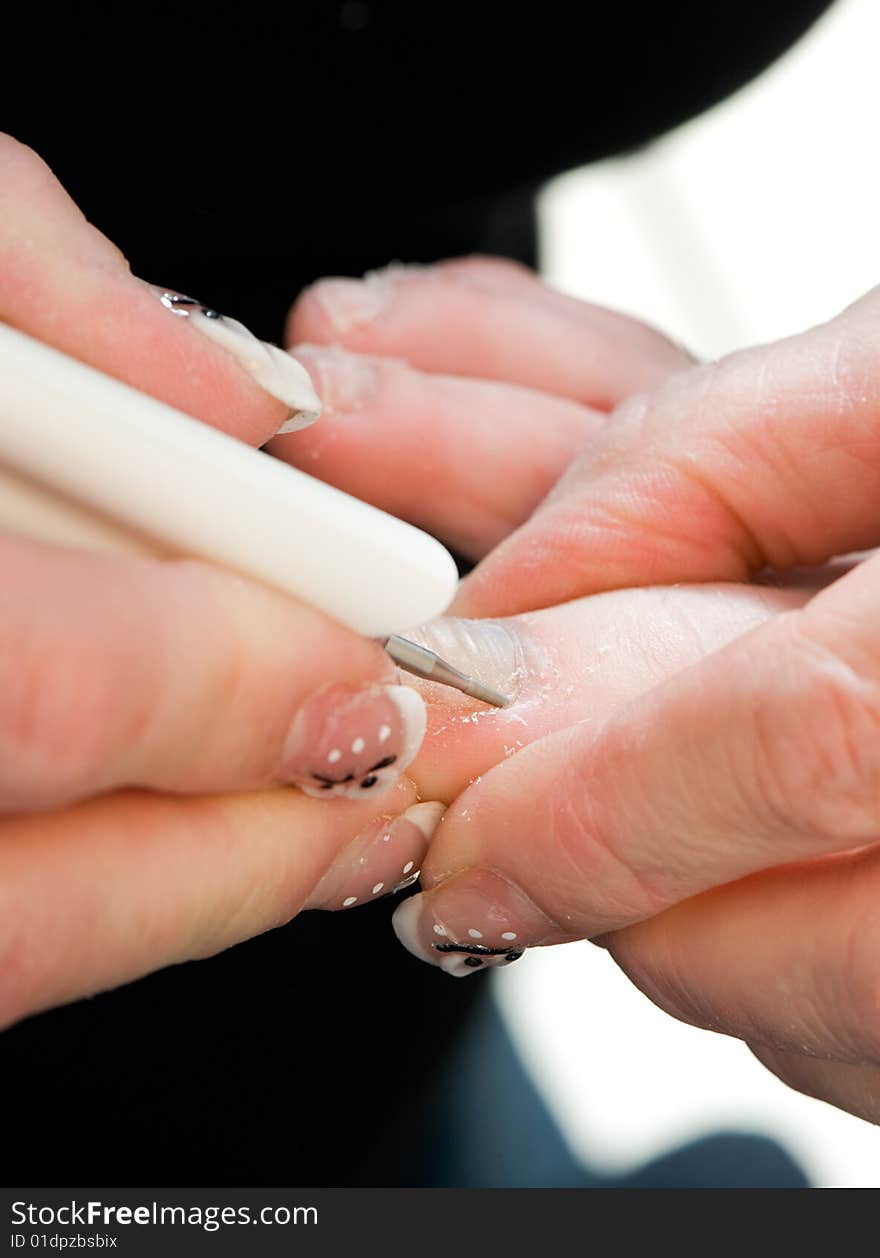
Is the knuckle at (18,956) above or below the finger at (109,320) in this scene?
below

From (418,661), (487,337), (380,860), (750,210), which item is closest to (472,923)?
(380,860)

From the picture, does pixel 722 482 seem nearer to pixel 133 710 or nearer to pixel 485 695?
pixel 485 695

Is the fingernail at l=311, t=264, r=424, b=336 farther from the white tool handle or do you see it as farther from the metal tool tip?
the white tool handle

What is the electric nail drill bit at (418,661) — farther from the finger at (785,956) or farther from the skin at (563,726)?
the finger at (785,956)

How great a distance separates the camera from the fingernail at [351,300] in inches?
36.4

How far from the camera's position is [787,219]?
3.79 feet

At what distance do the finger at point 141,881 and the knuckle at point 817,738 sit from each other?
0.54 feet

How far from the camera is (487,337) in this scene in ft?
3.15

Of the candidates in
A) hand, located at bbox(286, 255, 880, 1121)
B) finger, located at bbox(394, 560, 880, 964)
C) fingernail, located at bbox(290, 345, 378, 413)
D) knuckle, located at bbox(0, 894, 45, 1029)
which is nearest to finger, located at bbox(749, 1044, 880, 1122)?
hand, located at bbox(286, 255, 880, 1121)

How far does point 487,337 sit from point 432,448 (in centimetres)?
13

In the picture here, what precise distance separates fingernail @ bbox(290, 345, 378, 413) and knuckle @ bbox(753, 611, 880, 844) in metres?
0.47

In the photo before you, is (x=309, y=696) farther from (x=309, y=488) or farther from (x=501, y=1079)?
(x=501, y=1079)

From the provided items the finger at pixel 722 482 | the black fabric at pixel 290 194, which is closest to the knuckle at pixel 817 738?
the finger at pixel 722 482

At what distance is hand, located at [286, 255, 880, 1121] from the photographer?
1.49 feet
